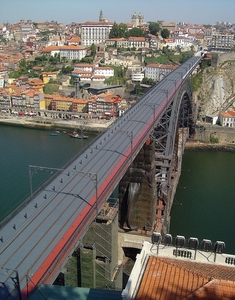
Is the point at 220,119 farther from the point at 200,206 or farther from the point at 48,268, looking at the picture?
the point at 48,268

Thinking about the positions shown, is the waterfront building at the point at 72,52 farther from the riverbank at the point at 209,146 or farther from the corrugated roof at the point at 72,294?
the corrugated roof at the point at 72,294

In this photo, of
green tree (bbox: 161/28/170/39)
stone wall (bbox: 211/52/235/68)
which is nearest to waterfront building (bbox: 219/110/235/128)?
stone wall (bbox: 211/52/235/68)

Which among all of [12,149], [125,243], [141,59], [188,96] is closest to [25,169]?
[12,149]

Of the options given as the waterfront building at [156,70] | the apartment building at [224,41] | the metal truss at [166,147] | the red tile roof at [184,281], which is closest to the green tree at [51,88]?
the waterfront building at [156,70]

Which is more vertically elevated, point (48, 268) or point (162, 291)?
point (162, 291)

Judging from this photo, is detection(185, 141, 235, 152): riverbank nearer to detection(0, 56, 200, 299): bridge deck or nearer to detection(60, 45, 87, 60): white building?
detection(0, 56, 200, 299): bridge deck

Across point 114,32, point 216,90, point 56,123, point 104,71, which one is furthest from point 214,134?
point 114,32
